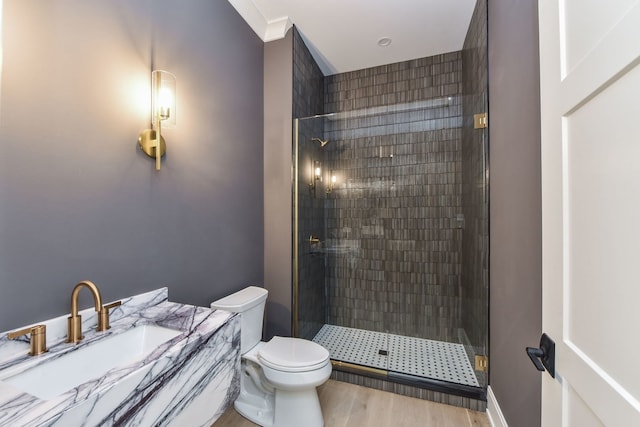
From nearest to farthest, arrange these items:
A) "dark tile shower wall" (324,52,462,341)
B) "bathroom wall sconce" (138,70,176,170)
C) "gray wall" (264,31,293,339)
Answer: "bathroom wall sconce" (138,70,176,170) < "gray wall" (264,31,293,339) < "dark tile shower wall" (324,52,462,341)

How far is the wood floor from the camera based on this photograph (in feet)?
5.24

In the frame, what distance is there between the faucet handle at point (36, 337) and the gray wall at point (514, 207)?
173 cm

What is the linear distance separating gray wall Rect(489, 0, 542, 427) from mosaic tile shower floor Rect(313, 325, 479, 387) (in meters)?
0.38

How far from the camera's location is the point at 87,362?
35.6 inches

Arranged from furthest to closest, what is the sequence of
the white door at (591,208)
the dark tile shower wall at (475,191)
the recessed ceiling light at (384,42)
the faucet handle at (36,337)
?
the recessed ceiling light at (384,42) → the dark tile shower wall at (475,191) → the faucet handle at (36,337) → the white door at (591,208)

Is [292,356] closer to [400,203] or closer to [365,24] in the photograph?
[400,203]

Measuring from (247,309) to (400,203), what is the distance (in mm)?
1628

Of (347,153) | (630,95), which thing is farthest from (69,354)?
(347,153)

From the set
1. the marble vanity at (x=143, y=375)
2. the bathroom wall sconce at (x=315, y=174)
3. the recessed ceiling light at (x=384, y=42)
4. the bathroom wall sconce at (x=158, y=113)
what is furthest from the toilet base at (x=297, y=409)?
the recessed ceiling light at (x=384, y=42)

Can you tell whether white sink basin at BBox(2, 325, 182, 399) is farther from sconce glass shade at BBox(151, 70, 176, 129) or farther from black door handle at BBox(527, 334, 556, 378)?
black door handle at BBox(527, 334, 556, 378)

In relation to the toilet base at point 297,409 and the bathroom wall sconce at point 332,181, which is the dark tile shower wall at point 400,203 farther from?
the toilet base at point 297,409

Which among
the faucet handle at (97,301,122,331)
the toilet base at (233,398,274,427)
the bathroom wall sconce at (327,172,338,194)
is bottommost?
the toilet base at (233,398,274,427)

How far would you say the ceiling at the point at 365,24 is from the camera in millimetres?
1925

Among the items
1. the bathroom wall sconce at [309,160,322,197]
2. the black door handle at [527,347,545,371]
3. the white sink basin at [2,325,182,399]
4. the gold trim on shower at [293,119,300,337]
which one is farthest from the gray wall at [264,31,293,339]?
the black door handle at [527,347,545,371]
